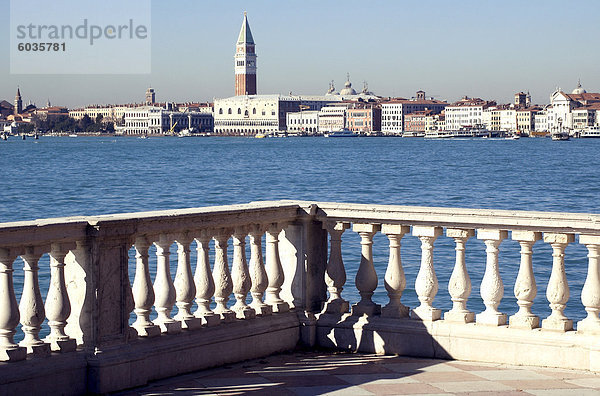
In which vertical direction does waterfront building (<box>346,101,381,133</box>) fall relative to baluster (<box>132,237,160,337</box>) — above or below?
above

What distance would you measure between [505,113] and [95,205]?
148 metres

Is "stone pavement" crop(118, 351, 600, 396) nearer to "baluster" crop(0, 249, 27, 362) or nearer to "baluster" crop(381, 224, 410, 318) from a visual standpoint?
"baluster" crop(381, 224, 410, 318)

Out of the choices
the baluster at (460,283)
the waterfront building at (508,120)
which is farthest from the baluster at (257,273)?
the waterfront building at (508,120)

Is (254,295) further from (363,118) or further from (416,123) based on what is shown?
(363,118)

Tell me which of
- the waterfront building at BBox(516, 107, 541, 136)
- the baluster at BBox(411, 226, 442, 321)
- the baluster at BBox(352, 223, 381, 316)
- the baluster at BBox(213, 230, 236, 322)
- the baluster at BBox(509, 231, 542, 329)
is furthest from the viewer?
the waterfront building at BBox(516, 107, 541, 136)

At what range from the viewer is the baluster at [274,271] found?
5320mm

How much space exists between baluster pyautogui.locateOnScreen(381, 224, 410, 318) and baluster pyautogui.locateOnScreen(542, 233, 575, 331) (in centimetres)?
75

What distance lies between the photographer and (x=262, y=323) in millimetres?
5230

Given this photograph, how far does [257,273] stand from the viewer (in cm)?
522

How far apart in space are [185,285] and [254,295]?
0.56 metres

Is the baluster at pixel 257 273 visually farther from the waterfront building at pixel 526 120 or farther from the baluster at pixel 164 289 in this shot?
the waterfront building at pixel 526 120

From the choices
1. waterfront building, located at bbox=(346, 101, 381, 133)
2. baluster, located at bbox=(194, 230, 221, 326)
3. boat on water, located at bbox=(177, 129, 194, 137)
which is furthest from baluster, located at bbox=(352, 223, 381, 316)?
boat on water, located at bbox=(177, 129, 194, 137)

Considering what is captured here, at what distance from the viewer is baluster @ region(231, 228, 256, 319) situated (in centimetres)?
507

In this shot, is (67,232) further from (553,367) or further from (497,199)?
(497,199)
